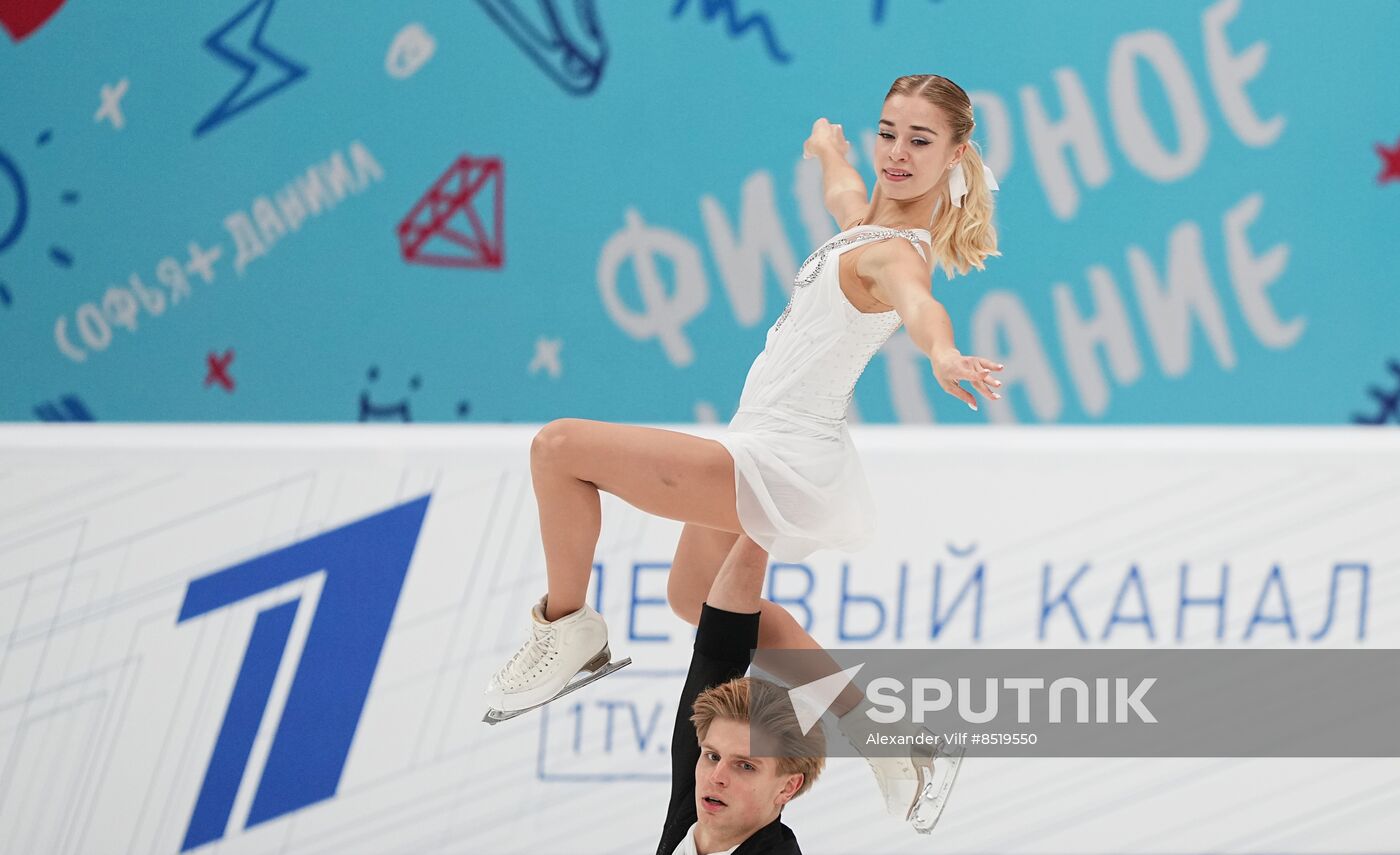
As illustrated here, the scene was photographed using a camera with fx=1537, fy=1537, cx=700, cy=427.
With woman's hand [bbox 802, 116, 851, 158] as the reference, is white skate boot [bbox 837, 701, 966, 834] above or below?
below

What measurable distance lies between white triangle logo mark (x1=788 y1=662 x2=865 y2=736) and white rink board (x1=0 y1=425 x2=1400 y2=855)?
97cm

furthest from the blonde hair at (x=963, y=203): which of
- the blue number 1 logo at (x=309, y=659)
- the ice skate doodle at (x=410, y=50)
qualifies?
the ice skate doodle at (x=410, y=50)

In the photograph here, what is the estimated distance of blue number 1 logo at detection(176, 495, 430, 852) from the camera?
131 inches

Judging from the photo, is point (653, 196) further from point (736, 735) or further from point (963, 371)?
point (963, 371)

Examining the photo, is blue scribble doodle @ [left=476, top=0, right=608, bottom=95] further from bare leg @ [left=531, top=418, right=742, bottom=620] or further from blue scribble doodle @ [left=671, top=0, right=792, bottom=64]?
bare leg @ [left=531, top=418, right=742, bottom=620]

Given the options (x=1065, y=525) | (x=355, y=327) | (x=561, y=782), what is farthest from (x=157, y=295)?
(x=1065, y=525)

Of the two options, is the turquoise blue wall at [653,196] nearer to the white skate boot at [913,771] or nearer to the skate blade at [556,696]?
the white skate boot at [913,771]

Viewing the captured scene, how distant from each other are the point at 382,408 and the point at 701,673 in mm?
3162

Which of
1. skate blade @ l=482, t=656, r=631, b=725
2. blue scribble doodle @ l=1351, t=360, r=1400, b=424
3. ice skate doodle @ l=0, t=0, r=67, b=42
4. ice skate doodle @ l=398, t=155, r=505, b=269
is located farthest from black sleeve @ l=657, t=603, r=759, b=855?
ice skate doodle @ l=0, t=0, r=67, b=42

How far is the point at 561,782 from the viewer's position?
3.33 metres

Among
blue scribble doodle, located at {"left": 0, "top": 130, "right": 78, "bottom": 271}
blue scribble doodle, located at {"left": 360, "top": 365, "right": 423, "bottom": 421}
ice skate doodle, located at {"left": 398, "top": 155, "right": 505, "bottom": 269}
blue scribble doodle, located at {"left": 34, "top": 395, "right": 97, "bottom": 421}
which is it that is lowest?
blue scribble doodle, located at {"left": 34, "top": 395, "right": 97, "bottom": 421}

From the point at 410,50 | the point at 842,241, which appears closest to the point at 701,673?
the point at 842,241

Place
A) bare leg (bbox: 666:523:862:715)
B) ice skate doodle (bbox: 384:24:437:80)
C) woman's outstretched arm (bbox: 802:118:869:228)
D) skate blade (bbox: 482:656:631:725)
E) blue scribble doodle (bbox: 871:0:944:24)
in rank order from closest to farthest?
A: skate blade (bbox: 482:656:631:725)
bare leg (bbox: 666:523:862:715)
woman's outstretched arm (bbox: 802:118:869:228)
blue scribble doodle (bbox: 871:0:944:24)
ice skate doodle (bbox: 384:24:437:80)

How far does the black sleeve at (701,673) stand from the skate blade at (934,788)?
334 millimetres
